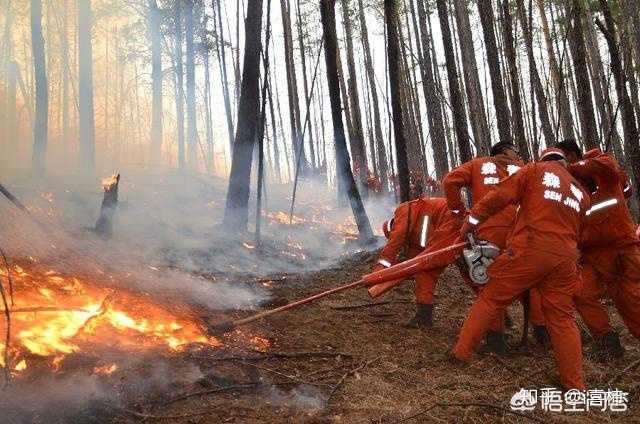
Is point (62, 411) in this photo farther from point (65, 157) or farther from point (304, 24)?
point (304, 24)

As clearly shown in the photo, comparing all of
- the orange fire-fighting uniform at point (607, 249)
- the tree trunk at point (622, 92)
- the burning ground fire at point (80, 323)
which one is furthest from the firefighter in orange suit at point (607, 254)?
the burning ground fire at point (80, 323)

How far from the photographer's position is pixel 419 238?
556 cm

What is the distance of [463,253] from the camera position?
458cm

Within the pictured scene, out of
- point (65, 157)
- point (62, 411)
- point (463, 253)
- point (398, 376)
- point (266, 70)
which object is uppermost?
point (65, 157)

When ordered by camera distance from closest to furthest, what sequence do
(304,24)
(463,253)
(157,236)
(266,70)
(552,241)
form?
(552,241) → (463,253) → (266,70) → (157,236) → (304,24)

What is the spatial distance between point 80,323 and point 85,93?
45.4ft

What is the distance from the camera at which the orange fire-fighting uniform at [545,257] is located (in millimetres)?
3723

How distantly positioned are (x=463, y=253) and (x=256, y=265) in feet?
15.3

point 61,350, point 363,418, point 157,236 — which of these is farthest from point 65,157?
point 363,418

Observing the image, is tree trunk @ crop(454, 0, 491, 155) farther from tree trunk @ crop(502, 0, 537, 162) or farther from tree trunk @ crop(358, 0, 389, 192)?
tree trunk @ crop(502, 0, 537, 162)

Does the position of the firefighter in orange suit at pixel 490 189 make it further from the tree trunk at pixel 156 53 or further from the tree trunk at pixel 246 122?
the tree trunk at pixel 156 53

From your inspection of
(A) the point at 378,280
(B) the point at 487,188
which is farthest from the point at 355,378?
(B) the point at 487,188

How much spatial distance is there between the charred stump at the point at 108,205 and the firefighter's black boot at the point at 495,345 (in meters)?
5.99

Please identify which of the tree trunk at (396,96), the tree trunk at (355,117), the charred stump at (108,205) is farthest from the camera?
the tree trunk at (355,117)
